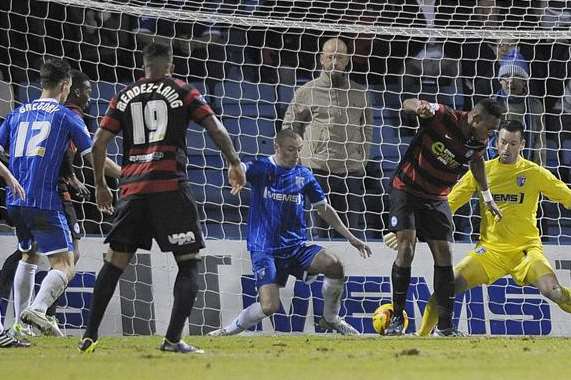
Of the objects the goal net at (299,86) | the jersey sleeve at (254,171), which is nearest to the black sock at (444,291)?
the goal net at (299,86)

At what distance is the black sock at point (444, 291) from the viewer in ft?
32.2

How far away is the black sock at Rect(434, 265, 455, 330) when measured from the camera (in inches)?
386

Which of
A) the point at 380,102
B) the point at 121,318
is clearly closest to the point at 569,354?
the point at 121,318

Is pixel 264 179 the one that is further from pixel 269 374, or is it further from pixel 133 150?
pixel 269 374

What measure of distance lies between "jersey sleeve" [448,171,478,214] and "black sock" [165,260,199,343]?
3562mm

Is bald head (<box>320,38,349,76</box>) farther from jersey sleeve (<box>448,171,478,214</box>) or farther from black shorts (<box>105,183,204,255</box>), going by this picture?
black shorts (<box>105,183,204,255</box>)

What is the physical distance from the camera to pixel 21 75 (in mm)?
11742

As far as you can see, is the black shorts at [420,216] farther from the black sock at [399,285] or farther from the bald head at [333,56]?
the bald head at [333,56]

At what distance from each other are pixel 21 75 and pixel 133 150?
482 centimetres

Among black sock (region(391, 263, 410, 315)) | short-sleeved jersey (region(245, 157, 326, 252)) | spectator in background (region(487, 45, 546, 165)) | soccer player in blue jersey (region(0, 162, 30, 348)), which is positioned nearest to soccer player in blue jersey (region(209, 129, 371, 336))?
short-sleeved jersey (region(245, 157, 326, 252))

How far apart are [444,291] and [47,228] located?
3.08m

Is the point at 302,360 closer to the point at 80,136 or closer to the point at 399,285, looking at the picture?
the point at 80,136

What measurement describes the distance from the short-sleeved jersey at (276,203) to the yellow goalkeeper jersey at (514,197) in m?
1.22

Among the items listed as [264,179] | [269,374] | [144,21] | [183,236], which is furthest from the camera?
[144,21]
